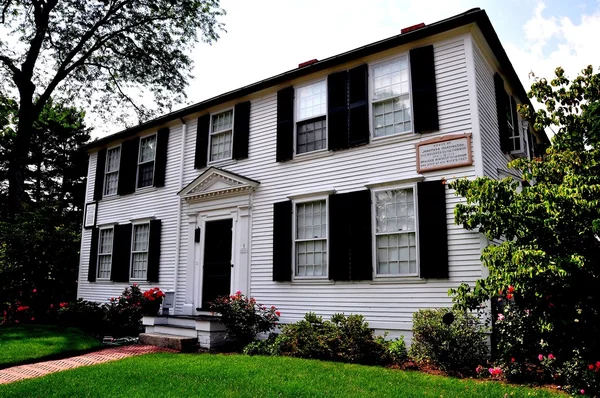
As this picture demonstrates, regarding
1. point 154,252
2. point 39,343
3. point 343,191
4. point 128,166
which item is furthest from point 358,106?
point 39,343

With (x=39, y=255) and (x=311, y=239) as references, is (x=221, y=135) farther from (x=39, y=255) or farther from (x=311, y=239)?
(x=39, y=255)

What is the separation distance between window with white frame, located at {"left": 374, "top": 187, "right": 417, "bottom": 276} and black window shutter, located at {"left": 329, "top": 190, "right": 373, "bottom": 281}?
212 millimetres

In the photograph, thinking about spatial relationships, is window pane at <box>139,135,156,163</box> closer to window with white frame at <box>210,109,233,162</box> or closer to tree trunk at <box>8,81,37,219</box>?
window with white frame at <box>210,109,233,162</box>

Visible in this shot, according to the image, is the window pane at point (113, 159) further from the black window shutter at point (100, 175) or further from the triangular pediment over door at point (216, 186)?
the triangular pediment over door at point (216, 186)

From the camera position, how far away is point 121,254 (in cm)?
1393

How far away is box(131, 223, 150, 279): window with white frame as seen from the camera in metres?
13.3

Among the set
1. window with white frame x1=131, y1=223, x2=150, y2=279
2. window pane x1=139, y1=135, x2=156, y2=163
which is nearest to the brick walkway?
window with white frame x1=131, y1=223, x2=150, y2=279

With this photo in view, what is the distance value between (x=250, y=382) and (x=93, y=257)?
10.8m

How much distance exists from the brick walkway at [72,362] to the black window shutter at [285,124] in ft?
16.4

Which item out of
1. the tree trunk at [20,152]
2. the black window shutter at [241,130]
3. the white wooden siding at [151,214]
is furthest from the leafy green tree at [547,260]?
the tree trunk at [20,152]

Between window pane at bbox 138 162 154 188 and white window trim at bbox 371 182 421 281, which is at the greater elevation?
window pane at bbox 138 162 154 188

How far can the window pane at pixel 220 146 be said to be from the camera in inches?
476

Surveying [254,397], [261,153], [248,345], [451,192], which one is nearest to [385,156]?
[451,192]

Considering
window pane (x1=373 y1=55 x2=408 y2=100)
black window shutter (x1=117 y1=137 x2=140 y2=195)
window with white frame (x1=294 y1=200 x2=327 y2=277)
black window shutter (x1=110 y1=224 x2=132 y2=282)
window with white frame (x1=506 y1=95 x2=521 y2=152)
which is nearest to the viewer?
window pane (x1=373 y1=55 x2=408 y2=100)
